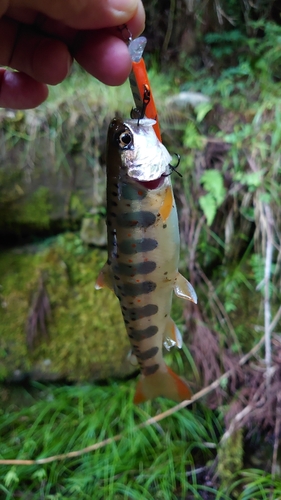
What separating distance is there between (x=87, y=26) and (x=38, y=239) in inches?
63.0

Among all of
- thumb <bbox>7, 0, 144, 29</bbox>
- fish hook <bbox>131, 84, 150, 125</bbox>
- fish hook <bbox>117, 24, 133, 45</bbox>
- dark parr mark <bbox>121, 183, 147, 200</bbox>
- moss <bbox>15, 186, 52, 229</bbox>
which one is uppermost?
thumb <bbox>7, 0, 144, 29</bbox>

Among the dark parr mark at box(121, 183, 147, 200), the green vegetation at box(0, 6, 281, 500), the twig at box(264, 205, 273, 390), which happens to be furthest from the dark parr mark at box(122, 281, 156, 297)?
the twig at box(264, 205, 273, 390)

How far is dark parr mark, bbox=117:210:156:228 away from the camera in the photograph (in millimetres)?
926

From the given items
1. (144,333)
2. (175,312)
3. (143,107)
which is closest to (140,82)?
(143,107)

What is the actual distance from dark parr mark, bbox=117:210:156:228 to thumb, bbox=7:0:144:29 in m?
0.45

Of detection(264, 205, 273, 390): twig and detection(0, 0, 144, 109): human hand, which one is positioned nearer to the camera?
detection(0, 0, 144, 109): human hand

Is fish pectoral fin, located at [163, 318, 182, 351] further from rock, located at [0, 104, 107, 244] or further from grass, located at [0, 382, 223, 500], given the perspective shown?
rock, located at [0, 104, 107, 244]

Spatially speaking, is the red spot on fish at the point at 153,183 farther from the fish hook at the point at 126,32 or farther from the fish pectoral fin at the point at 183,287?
the fish hook at the point at 126,32

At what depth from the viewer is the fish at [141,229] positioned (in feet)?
2.91

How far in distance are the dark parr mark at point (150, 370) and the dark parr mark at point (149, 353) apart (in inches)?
3.4

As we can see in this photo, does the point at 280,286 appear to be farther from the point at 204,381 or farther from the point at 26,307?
the point at 26,307

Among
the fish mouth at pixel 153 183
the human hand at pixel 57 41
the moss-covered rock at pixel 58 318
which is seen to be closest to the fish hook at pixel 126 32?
the human hand at pixel 57 41

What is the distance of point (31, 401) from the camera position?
217 centimetres

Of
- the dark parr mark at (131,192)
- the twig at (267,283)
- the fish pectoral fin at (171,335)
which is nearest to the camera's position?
the dark parr mark at (131,192)
